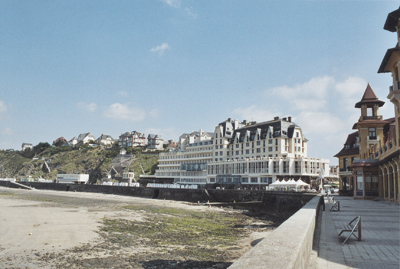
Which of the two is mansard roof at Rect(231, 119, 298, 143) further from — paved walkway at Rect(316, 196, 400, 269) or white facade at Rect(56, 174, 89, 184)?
paved walkway at Rect(316, 196, 400, 269)

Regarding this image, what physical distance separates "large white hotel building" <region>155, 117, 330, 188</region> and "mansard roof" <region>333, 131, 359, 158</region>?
11.8 metres

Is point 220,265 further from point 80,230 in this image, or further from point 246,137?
point 246,137

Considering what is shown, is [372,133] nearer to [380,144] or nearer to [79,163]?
[380,144]

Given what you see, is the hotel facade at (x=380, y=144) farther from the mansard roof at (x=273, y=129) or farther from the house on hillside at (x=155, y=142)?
the house on hillside at (x=155, y=142)

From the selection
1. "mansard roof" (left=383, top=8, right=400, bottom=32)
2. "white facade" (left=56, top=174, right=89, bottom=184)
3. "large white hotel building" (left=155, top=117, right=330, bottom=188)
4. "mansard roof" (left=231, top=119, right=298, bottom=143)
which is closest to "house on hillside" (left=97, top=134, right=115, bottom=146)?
"white facade" (left=56, top=174, right=89, bottom=184)

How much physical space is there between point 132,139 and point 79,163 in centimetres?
3517

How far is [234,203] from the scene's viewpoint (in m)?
49.8

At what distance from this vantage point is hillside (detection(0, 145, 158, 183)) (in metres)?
132

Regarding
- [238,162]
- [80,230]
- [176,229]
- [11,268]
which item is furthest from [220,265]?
[238,162]

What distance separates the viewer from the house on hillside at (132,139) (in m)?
174

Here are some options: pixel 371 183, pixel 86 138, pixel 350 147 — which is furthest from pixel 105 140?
pixel 371 183

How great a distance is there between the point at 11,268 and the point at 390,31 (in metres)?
34.0

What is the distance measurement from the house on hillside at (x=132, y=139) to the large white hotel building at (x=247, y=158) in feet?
225

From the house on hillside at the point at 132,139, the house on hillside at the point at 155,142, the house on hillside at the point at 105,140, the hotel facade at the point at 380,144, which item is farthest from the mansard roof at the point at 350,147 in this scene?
the house on hillside at the point at 105,140
